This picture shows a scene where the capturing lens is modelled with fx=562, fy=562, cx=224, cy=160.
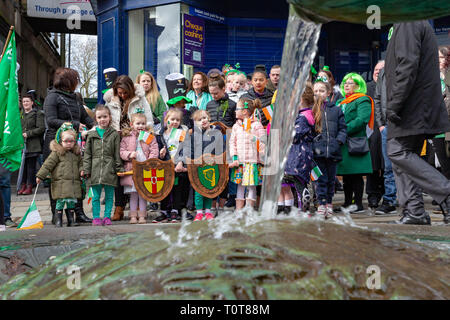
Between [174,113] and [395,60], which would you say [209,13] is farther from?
[395,60]

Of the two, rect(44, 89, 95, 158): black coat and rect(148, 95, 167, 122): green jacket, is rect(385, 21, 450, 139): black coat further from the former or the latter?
rect(44, 89, 95, 158): black coat

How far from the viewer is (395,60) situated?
4586mm

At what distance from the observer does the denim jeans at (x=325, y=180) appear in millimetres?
6043

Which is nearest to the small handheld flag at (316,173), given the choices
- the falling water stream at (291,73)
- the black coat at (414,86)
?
the black coat at (414,86)

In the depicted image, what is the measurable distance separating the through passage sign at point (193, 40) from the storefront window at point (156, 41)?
17 centimetres

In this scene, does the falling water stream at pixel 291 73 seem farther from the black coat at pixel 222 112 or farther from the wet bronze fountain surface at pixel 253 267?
the black coat at pixel 222 112

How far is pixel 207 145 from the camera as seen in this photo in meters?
5.99

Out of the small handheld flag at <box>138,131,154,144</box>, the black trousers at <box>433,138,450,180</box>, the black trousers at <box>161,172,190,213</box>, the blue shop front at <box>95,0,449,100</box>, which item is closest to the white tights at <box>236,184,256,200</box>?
the black trousers at <box>161,172,190,213</box>

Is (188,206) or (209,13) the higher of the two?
(209,13)

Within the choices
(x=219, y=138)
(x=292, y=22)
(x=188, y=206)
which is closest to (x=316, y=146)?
(x=219, y=138)

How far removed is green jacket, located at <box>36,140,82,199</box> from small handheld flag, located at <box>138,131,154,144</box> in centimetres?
72

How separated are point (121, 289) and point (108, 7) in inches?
513

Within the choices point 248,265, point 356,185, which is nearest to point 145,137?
point 356,185

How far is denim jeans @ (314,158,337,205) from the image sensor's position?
238 inches
